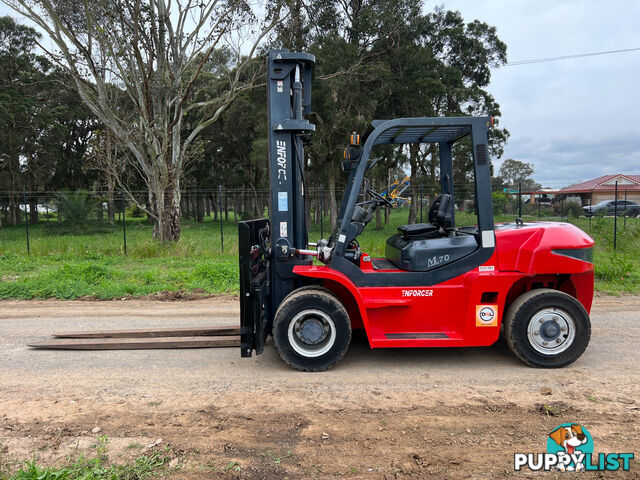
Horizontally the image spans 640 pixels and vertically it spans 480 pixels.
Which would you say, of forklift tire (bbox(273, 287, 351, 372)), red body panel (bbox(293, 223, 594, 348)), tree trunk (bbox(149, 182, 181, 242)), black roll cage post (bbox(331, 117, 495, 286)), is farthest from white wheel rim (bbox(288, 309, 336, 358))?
tree trunk (bbox(149, 182, 181, 242))

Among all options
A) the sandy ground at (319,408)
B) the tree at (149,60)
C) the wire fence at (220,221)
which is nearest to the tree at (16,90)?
the wire fence at (220,221)

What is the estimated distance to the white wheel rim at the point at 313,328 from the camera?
200 inches

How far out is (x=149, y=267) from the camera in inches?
510

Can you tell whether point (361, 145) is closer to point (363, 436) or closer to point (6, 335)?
point (363, 436)

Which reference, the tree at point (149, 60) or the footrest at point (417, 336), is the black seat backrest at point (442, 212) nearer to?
the footrest at point (417, 336)

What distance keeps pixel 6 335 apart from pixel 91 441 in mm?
4272

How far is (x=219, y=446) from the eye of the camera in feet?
11.8

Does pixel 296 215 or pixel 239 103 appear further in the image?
pixel 239 103

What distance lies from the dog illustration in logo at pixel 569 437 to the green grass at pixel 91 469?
2992 mm

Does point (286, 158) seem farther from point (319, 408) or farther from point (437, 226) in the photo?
point (319, 408)

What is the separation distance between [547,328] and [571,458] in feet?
6.48

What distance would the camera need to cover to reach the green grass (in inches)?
121

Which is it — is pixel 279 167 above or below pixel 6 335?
above

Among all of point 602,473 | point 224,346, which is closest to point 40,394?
point 224,346
